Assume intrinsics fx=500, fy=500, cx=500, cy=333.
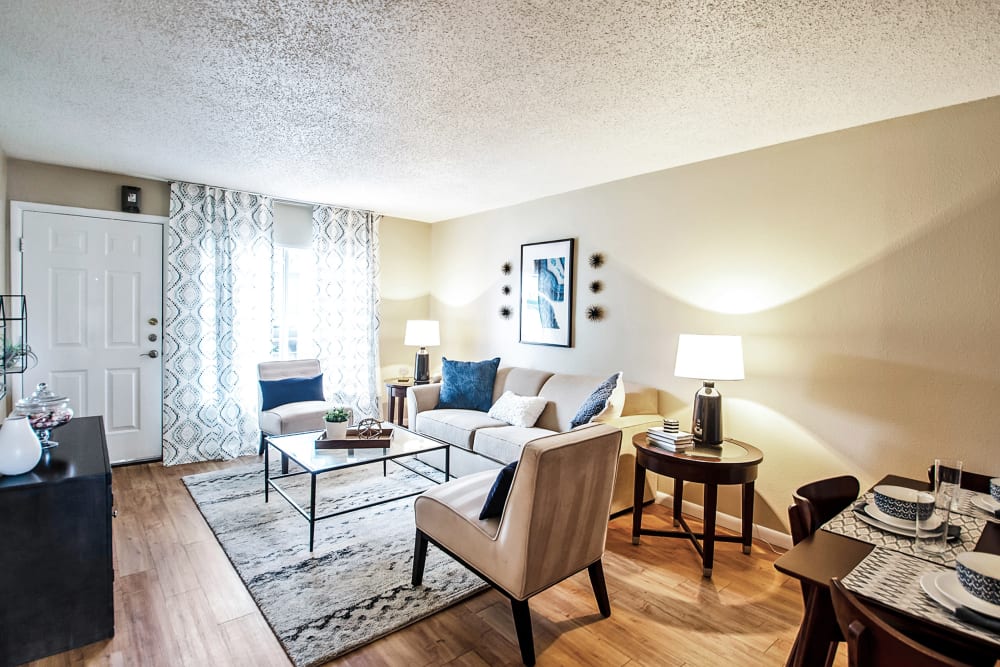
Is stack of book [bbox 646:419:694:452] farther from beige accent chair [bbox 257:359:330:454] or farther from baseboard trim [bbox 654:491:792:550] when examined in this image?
beige accent chair [bbox 257:359:330:454]

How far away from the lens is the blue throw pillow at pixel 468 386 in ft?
14.4

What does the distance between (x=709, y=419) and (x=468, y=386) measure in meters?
2.13

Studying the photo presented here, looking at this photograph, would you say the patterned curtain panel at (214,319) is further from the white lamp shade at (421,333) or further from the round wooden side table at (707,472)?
the round wooden side table at (707,472)

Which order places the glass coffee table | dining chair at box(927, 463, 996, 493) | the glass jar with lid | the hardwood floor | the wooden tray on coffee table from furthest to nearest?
the wooden tray on coffee table < the glass coffee table < the glass jar with lid < dining chair at box(927, 463, 996, 493) < the hardwood floor

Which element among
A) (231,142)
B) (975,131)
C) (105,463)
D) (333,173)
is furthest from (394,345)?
(975,131)

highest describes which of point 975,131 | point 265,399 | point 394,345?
point 975,131

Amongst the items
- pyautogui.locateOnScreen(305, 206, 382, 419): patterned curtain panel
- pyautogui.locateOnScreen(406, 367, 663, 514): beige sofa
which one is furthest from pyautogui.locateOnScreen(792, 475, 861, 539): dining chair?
pyautogui.locateOnScreen(305, 206, 382, 419): patterned curtain panel

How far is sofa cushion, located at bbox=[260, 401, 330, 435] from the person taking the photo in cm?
396

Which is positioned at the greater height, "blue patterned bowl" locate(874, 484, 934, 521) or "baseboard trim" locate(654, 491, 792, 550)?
"blue patterned bowl" locate(874, 484, 934, 521)

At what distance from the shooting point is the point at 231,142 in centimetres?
316

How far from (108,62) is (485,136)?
1.80 metres

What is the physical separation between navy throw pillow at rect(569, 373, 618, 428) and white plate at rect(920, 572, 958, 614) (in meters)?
2.04

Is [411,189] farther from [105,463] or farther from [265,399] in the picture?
[105,463]

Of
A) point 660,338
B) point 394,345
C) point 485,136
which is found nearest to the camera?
point 485,136
